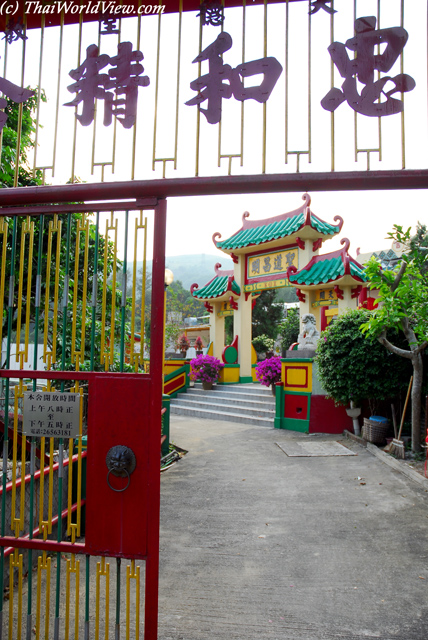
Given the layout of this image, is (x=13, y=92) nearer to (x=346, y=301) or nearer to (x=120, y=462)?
(x=120, y=462)

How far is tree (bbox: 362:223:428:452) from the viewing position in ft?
21.1

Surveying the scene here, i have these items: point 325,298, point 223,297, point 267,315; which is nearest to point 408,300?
point 325,298

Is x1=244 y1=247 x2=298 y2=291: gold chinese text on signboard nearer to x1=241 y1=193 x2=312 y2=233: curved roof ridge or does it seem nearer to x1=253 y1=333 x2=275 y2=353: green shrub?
x1=241 y1=193 x2=312 y2=233: curved roof ridge

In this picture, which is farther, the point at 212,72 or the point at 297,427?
the point at 297,427

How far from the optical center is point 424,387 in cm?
727

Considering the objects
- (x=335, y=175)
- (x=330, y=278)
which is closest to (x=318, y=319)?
(x=330, y=278)

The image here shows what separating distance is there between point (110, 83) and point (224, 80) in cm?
68

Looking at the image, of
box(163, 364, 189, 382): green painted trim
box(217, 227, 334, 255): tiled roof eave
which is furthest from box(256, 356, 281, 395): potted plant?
box(163, 364, 189, 382): green painted trim

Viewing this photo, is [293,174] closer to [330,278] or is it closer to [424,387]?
[424,387]

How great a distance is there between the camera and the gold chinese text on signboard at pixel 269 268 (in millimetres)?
13681

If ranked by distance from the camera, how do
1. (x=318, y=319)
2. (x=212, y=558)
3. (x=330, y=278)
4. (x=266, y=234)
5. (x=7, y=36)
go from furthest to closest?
(x=266, y=234) < (x=318, y=319) < (x=330, y=278) < (x=212, y=558) < (x=7, y=36)

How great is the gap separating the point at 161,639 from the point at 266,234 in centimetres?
1246

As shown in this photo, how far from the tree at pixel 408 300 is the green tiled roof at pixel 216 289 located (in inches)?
328
